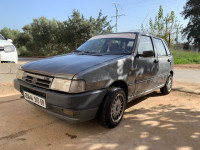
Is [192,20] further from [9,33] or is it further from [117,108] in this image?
[117,108]

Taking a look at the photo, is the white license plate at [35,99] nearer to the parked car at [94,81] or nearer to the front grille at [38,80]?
the parked car at [94,81]

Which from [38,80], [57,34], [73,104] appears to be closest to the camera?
[73,104]

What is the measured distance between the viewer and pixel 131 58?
2.99 metres

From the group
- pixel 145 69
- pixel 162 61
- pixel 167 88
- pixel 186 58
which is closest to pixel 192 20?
pixel 186 58

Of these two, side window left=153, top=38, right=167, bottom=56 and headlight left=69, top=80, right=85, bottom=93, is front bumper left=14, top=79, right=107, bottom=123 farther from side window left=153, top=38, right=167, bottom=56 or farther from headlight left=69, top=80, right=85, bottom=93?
side window left=153, top=38, right=167, bottom=56

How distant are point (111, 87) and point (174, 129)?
126 centimetres

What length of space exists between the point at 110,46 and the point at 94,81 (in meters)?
1.32

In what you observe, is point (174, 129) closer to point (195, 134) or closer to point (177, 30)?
point (195, 134)

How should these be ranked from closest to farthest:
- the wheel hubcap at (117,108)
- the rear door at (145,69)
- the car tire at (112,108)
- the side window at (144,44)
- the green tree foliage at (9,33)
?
the car tire at (112,108) → the wheel hubcap at (117,108) → the rear door at (145,69) → the side window at (144,44) → the green tree foliage at (9,33)

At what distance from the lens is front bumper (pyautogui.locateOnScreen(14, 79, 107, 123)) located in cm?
209

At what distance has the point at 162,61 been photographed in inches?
162

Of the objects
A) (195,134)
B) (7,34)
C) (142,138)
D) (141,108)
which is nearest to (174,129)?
(195,134)

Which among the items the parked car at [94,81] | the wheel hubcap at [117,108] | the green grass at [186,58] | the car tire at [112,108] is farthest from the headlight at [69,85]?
the green grass at [186,58]

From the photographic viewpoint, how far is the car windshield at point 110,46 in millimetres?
3176
